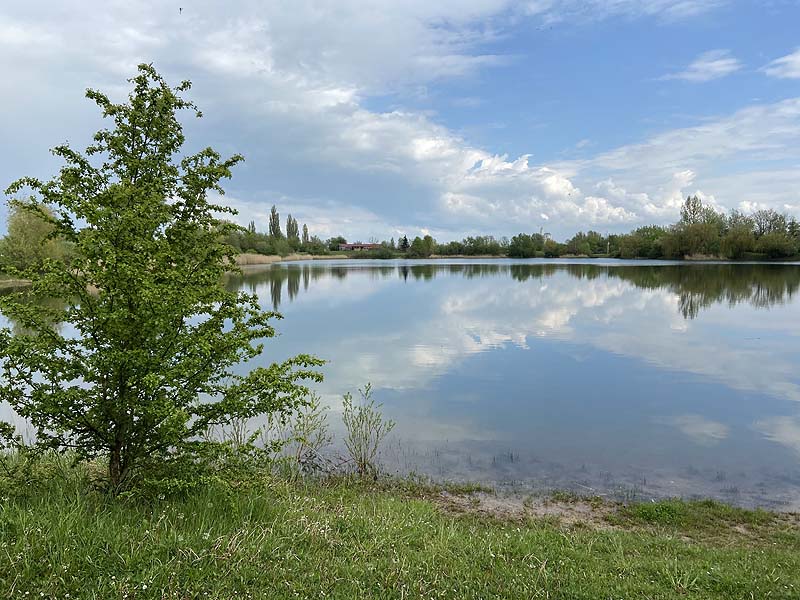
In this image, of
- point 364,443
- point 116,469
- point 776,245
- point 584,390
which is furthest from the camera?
point 776,245

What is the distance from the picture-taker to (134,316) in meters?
5.05

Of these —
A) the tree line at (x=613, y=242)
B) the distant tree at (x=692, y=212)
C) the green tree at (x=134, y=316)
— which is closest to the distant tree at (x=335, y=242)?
the tree line at (x=613, y=242)

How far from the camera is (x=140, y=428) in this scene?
5398mm

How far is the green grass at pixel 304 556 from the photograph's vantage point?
4117mm

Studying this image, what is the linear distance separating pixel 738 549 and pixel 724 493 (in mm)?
3079

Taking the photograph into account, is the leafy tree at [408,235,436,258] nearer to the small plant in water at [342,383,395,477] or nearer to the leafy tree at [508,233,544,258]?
the leafy tree at [508,233,544,258]

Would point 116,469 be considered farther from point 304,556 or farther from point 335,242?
point 335,242

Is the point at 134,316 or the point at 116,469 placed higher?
the point at 134,316

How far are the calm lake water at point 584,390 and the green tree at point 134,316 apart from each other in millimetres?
5525

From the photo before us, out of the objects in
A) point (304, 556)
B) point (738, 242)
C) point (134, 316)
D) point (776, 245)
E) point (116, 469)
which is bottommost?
point (304, 556)

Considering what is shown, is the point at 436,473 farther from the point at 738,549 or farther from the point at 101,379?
the point at 101,379

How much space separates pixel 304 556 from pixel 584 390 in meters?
12.7

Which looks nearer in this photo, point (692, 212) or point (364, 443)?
point (364, 443)

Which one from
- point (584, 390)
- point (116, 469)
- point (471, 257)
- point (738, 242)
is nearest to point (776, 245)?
point (738, 242)
